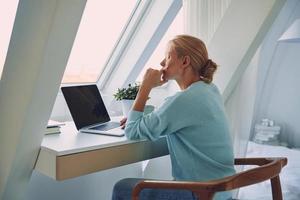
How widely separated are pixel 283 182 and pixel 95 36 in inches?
63.6

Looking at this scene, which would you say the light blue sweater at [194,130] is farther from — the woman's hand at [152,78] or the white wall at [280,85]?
the white wall at [280,85]

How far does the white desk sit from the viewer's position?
112cm

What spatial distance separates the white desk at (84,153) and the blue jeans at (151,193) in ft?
0.31

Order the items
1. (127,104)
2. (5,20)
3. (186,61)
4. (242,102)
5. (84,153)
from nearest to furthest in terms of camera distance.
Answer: (84,153) → (186,61) → (5,20) → (127,104) → (242,102)

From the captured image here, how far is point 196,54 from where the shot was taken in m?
1.36

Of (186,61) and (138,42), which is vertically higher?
(138,42)

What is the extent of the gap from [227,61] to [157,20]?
65cm

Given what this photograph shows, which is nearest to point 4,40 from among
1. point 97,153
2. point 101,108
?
point 101,108

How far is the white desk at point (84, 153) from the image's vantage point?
1.12m

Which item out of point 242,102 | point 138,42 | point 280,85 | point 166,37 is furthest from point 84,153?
point 280,85

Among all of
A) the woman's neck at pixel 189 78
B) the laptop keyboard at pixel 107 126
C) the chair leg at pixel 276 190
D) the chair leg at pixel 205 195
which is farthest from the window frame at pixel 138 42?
the chair leg at pixel 205 195

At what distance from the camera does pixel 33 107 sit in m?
1.11

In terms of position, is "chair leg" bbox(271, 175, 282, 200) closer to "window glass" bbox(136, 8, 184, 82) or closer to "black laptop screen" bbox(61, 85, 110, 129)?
"black laptop screen" bbox(61, 85, 110, 129)

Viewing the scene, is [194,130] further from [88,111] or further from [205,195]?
[88,111]
